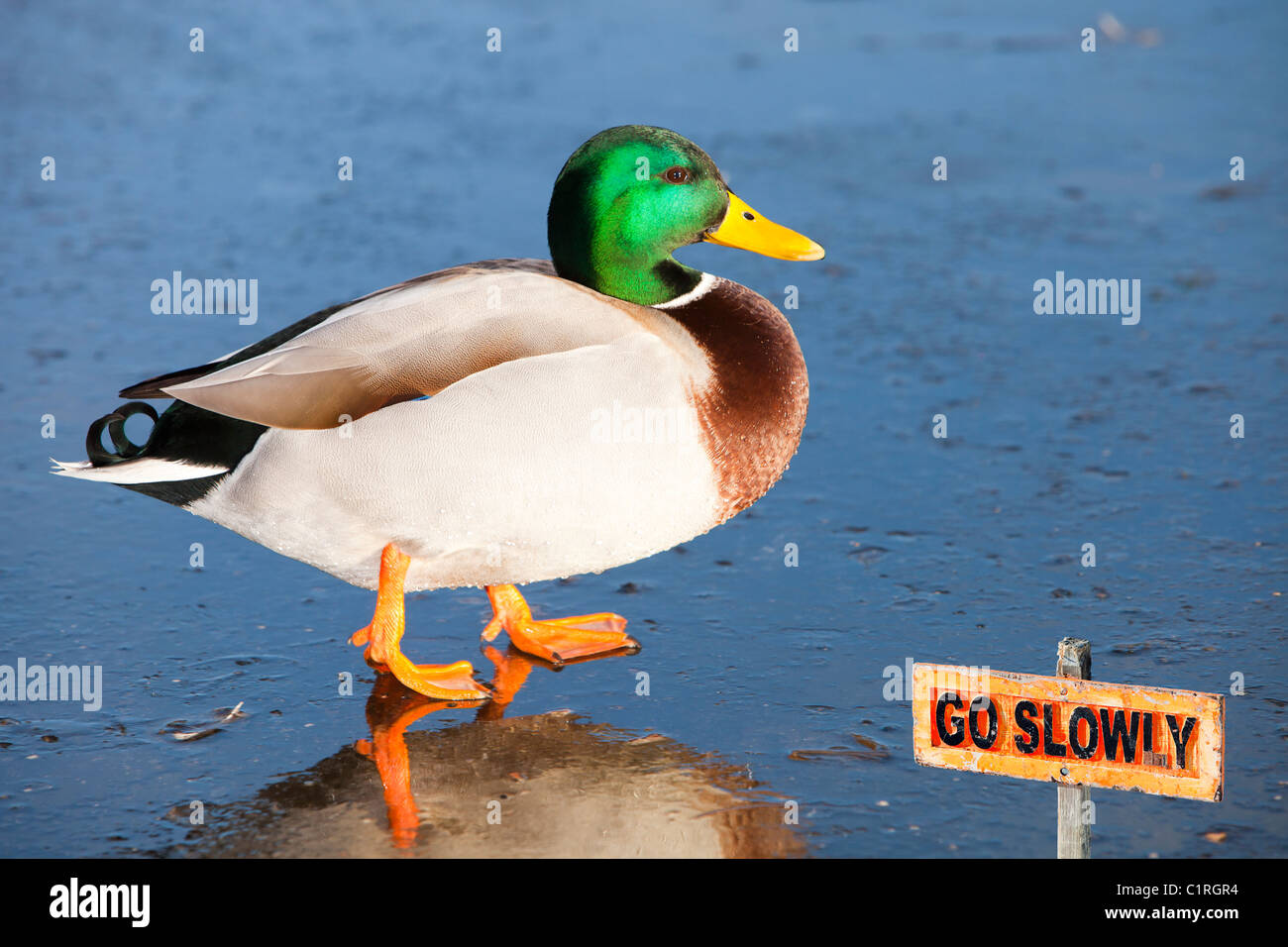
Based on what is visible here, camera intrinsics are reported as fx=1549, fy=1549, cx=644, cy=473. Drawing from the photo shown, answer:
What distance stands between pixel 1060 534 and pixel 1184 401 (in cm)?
122

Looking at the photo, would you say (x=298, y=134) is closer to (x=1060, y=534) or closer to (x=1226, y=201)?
(x=1226, y=201)

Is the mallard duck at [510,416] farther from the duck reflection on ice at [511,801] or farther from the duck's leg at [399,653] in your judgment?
the duck reflection on ice at [511,801]

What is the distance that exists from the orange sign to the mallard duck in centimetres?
104

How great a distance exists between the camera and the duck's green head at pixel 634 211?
3.67 m

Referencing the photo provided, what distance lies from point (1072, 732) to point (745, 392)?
130cm

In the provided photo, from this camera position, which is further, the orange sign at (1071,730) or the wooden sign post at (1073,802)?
the wooden sign post at (1073,802)

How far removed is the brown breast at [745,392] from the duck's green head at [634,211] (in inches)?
5.2

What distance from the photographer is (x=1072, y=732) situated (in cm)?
255

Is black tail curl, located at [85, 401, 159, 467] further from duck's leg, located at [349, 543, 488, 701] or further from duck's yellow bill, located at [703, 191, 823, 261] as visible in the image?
duck's yellow bill, located at [703, 191, 823, 261]

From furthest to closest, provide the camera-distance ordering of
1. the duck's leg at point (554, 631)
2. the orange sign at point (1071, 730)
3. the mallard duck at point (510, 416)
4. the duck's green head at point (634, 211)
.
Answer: the duck's leg at point (554, 631), the duck's green head at point (634, 211), the mallard duck at point (510, 416), the orange sign at point (1071, 730)

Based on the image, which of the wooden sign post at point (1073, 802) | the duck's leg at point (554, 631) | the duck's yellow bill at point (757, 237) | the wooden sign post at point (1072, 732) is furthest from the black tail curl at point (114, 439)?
the wooden sign post at point (1073, 802)

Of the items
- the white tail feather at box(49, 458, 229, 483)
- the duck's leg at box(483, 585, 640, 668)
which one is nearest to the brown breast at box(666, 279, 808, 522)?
the duck's leg at box(483, 585, 640, 668)

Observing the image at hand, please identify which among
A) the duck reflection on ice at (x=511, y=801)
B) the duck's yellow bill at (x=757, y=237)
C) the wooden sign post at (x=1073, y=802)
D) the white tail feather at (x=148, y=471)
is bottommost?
the duck reflection on ice at (x=511, y=801)
